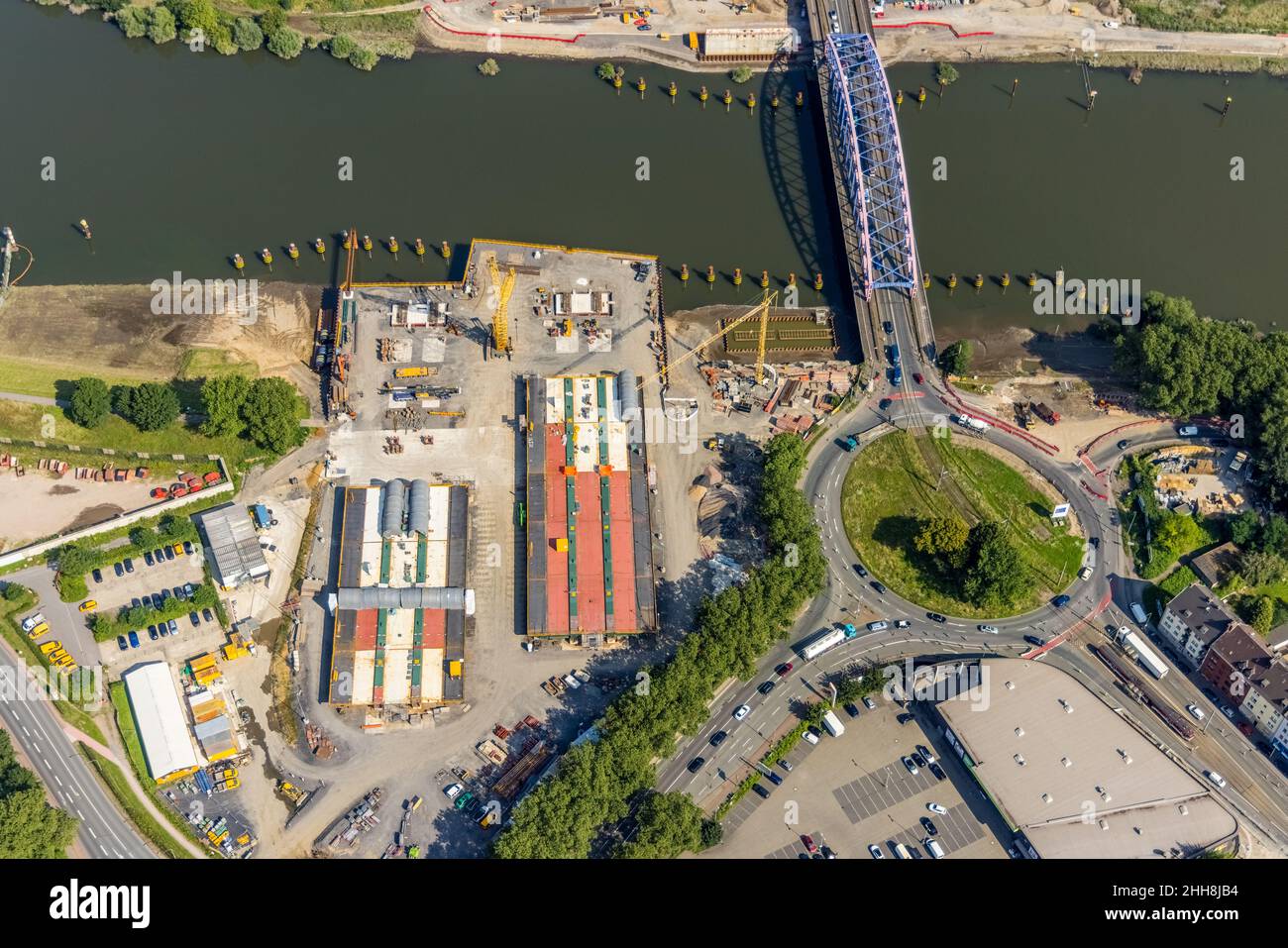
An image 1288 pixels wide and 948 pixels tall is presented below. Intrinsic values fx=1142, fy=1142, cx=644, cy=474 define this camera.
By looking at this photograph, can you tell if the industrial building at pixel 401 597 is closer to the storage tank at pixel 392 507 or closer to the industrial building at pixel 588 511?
the storage tank at pixel 392 507

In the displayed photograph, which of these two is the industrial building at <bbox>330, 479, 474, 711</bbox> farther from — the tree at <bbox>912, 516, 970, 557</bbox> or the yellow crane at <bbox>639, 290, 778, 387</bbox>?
the tree at <bbox>912, 516, 970, 557</bbox>

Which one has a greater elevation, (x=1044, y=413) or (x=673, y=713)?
(x=1044, y=413)

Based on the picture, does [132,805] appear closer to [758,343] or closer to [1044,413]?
[758,343]

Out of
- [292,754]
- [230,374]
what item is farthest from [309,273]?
[292,754]

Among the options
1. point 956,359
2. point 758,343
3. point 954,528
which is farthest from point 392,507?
point 956,359

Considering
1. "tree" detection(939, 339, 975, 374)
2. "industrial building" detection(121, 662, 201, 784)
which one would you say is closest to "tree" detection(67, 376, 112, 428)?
"industrial building" detection(121, 662, 201, 784)

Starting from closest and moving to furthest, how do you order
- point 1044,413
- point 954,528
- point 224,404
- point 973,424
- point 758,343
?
1. point 954,528
2. point 224,404
3. point 973,424
4. point 1044,413
5. point 758,343

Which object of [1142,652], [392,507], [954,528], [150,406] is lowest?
[1142,652]
